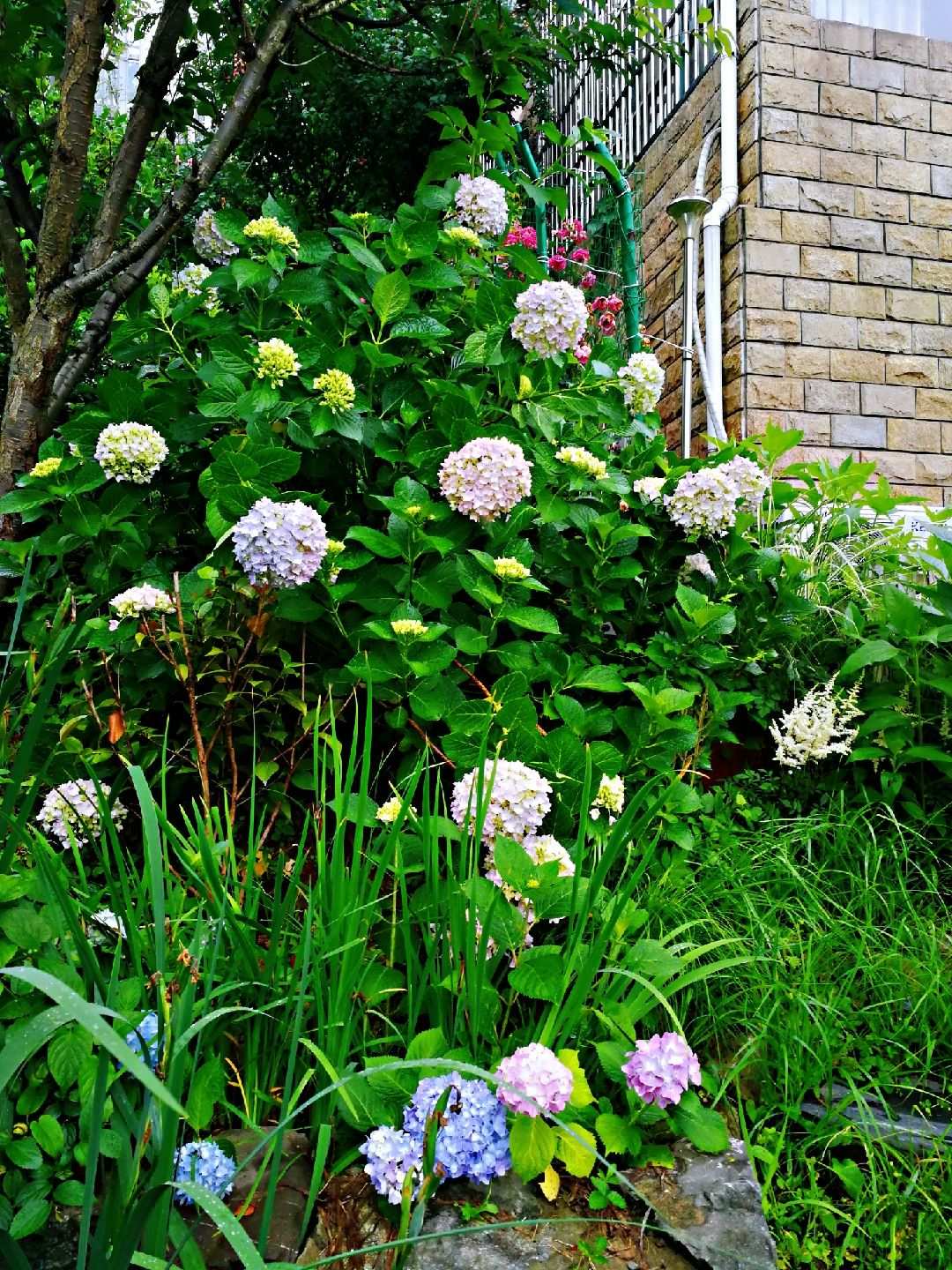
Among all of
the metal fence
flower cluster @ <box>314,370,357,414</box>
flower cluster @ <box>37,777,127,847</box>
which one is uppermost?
the metal fence

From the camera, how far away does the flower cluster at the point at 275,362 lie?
5.26ft

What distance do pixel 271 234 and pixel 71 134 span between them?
1.71 feet

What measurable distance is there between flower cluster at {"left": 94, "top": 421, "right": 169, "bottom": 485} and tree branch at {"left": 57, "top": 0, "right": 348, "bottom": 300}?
0.39 metres

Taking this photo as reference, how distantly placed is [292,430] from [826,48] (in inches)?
140

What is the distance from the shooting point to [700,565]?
2033mm

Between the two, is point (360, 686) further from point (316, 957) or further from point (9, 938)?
point (9, 938)

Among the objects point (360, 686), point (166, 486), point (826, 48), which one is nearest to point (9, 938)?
point (360, 686)

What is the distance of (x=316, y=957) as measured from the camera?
3.45 feet

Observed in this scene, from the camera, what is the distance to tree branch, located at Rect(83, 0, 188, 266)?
2.04 metres

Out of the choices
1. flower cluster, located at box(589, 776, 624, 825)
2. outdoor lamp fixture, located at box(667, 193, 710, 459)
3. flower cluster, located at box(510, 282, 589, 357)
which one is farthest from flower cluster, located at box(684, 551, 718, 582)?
outdoor lamp fixture, located at box(667, 193, 710, 459)

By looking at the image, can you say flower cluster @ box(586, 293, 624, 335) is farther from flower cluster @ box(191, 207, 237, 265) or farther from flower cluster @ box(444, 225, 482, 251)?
flower cluster @ box(191, 207, 237, 265)

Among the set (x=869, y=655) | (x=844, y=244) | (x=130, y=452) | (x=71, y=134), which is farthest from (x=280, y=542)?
(x=844, y=244)

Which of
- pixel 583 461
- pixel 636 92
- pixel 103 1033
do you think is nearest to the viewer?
pixel 103 1033

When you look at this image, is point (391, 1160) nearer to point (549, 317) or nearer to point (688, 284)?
point (549, 317)
